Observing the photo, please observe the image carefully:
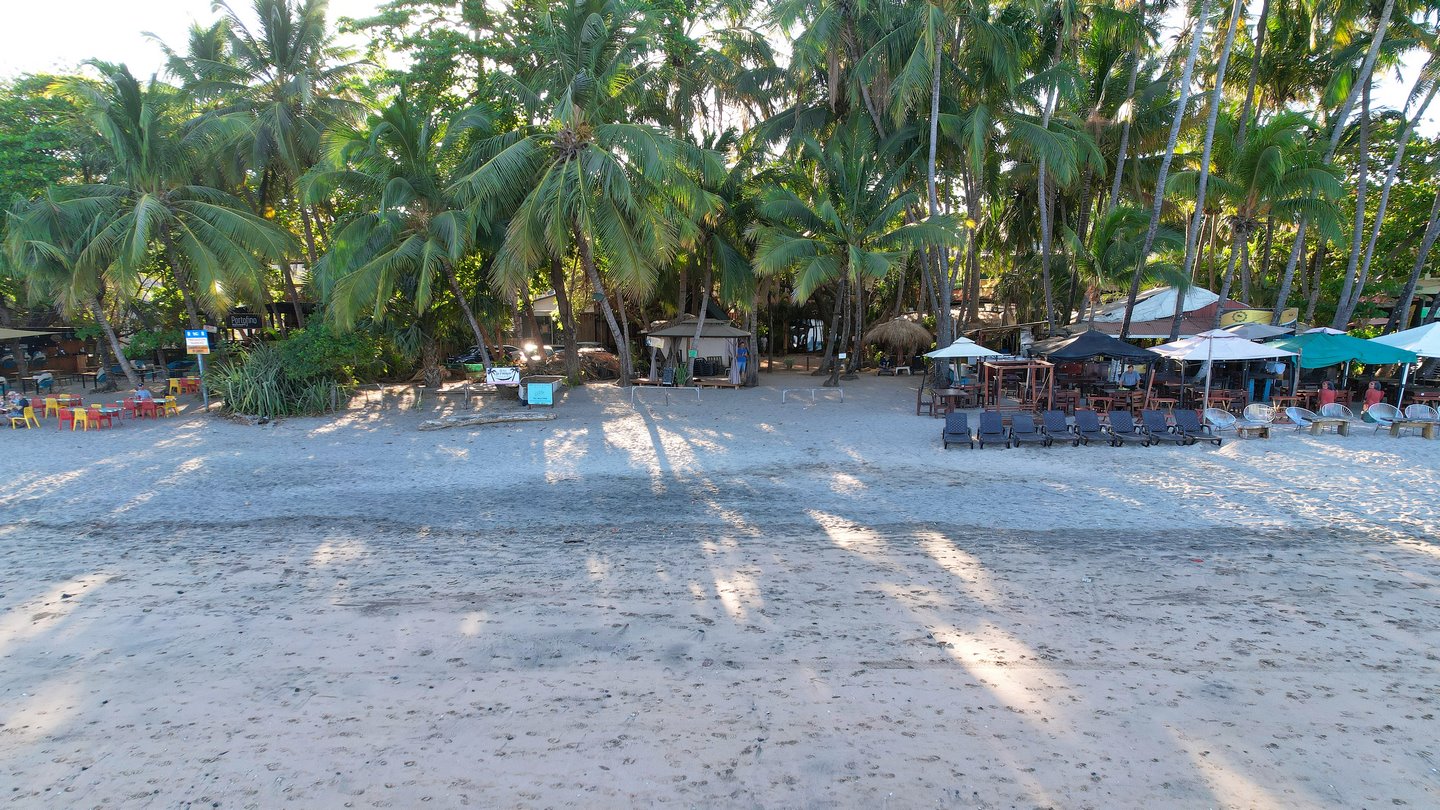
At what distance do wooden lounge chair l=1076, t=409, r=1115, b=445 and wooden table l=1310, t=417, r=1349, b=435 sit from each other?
401 cm

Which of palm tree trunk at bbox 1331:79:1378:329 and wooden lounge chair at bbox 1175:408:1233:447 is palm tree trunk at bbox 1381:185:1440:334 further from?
wooden lounge chair at bbox 1175:408:1233:447

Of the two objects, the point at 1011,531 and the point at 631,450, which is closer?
the point at 1011,531

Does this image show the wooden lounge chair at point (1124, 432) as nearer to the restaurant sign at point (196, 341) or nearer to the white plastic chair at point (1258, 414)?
the white plastic chair at point (1258, 414)

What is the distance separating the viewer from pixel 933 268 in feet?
90.3

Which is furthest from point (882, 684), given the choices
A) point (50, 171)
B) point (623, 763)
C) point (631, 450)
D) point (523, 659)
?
point (50, 171)

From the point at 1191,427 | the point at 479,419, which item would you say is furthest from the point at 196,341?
the point at 1191,427

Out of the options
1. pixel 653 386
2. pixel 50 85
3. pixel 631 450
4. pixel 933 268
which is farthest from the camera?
pixel 933 268

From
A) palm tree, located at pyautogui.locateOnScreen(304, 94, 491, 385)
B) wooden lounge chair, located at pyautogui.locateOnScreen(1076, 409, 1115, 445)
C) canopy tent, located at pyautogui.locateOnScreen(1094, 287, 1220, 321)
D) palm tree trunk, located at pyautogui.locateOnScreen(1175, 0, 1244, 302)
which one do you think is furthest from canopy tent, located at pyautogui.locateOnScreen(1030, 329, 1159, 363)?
palm tree, located at pyautogui.locateOnScreen(304, 94, 491, 385)

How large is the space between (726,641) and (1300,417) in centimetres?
1358

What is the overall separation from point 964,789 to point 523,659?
287cm

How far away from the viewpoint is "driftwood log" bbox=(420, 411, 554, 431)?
1451 centimetres

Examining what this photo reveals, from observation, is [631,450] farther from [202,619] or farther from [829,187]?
[829,187]

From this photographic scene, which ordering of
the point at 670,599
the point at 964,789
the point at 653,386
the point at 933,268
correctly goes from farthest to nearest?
the point at 933,268, the point at 653,386, the point at 670,599, the point at 964,789

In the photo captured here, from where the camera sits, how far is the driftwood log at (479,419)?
47.6 feet
